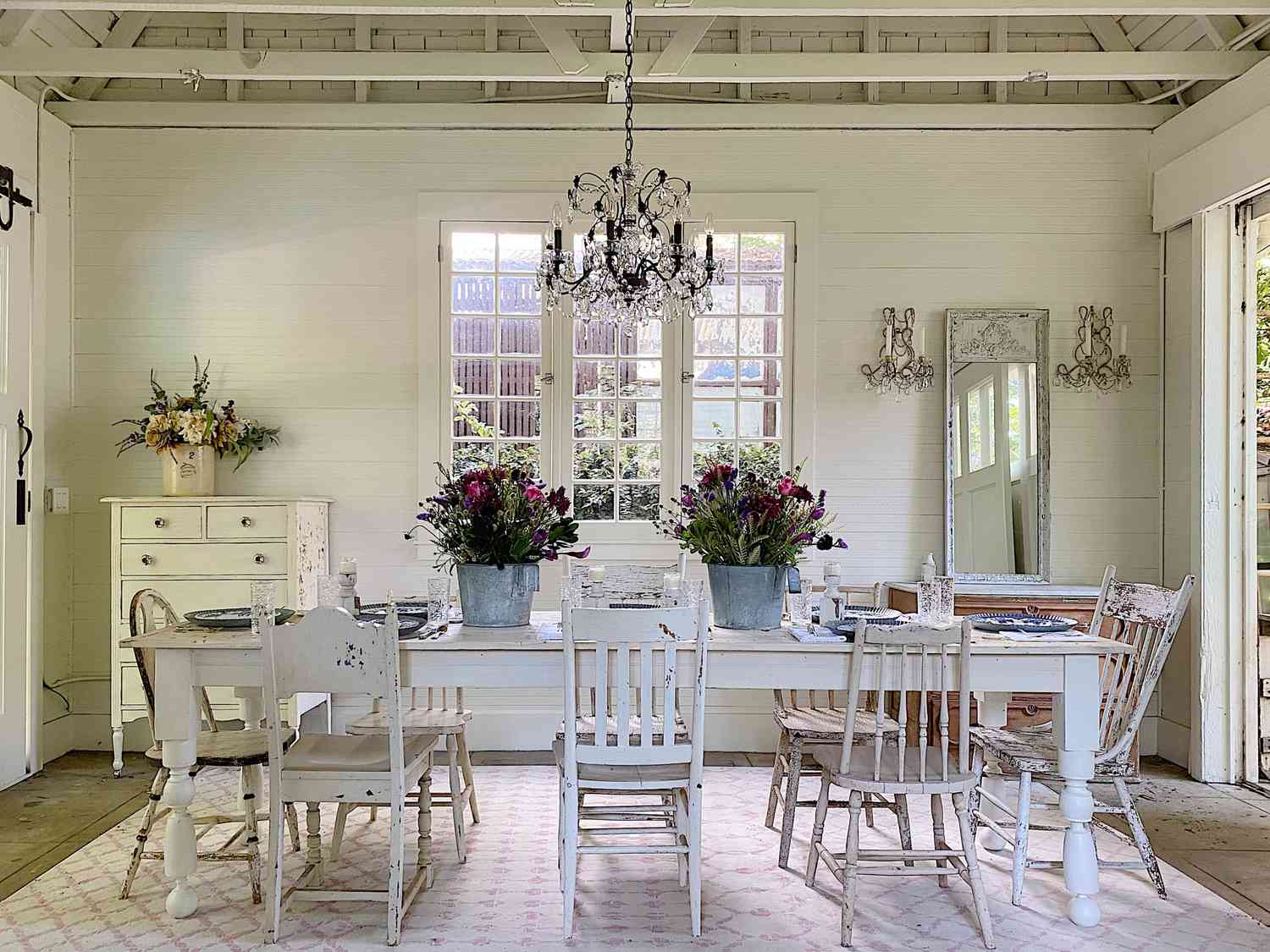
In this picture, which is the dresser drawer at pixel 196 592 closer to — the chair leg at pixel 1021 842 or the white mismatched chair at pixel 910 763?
the white mismatched chair at pixel 910 763

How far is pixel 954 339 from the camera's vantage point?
18.2ft

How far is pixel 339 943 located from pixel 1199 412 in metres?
4.36

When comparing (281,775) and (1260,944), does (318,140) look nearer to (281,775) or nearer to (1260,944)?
(281,775)

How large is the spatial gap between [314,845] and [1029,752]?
2377mm

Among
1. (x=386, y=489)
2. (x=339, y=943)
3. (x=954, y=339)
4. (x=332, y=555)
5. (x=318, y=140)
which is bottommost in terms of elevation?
(x=339, y=943)

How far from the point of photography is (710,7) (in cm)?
419

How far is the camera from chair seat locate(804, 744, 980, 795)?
318 centimetres

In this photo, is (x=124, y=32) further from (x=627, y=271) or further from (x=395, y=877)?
(x=395, y=877)

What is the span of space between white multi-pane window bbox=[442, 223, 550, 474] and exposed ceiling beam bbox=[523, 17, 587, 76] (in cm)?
93

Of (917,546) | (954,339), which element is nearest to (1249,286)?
(954,339)

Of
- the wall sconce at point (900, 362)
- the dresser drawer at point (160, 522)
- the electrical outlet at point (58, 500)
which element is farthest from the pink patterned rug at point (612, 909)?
the wall sconce at point (900, 362)

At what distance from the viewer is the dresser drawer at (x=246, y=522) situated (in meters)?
4.98

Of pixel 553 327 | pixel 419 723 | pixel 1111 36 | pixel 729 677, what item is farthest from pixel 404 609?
pixel 1111 36

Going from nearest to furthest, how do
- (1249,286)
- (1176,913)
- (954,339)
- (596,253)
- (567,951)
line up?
(567,951) → (1176,913) → (596,253) → (1249,286) → (954,339)
